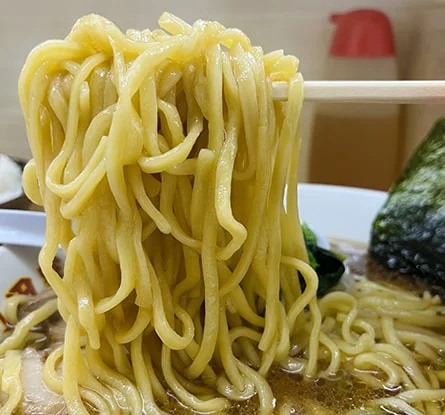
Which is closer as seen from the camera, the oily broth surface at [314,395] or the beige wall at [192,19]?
the oily broth surface at [314,395]

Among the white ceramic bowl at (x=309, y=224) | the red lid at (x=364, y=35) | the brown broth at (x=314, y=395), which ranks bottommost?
the brown broth at (x=314, y=395)

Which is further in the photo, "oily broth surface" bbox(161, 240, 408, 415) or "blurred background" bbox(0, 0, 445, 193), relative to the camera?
"blurred background" bbox(0, 0, 445, 193)

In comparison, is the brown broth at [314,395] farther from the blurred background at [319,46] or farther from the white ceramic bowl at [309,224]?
the blurred background at [319,46]

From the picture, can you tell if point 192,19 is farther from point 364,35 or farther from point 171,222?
point 171,222

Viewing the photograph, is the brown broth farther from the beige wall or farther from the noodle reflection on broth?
the beige wall

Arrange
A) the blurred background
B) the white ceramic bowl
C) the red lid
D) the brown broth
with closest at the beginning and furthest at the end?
1. the brown broth
2. the white ceramic bowl
3. the red lid
4. the blurred background

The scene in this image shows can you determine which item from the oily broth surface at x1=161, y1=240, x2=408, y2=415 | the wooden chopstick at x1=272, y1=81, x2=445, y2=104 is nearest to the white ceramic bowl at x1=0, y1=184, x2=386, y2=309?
the oily broth surface at x1=161, y1=240, x2=408, y2=415

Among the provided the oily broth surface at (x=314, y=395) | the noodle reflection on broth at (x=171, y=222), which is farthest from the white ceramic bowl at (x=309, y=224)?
the oily broth surface at (x=314, y=395)
